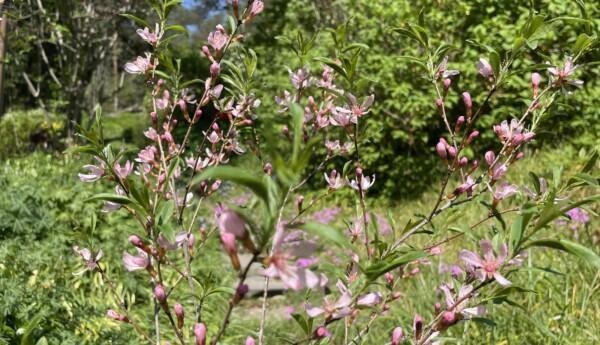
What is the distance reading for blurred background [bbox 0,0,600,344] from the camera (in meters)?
2.55

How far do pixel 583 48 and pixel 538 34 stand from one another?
0.19 meters

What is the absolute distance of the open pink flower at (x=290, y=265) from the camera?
838 mm

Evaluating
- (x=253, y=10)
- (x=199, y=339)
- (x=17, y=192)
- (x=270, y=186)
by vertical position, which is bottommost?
(x=17, y=192)

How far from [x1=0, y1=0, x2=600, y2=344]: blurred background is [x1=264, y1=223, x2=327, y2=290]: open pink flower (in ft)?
0.67

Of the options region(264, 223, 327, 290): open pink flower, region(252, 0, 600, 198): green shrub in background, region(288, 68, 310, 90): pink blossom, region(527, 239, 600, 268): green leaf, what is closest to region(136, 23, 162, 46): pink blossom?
region(288, 68, 310, 90): pink blossom

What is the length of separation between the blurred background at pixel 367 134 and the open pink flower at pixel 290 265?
205 millimetres

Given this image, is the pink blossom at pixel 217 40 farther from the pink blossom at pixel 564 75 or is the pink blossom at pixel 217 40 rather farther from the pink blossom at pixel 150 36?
the pink blossom at pixel 564 75

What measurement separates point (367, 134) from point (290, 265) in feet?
3.74

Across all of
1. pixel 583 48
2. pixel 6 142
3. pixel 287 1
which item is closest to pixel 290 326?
pixel 583 48

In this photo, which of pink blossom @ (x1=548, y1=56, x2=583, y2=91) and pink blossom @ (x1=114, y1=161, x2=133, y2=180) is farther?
pink blossom @ (x1=548, y1=56, x2=583, y2=91)

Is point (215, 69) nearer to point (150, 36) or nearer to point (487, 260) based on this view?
point (150, 36)

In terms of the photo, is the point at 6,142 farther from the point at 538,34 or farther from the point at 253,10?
the point at 538,34

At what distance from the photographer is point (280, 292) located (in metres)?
5.48

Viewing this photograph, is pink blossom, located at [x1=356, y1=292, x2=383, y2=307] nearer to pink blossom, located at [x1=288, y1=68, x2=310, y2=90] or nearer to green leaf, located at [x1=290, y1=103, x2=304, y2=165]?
green leaf, located at [x1=290, y1=103, x2=304, y2=165]
